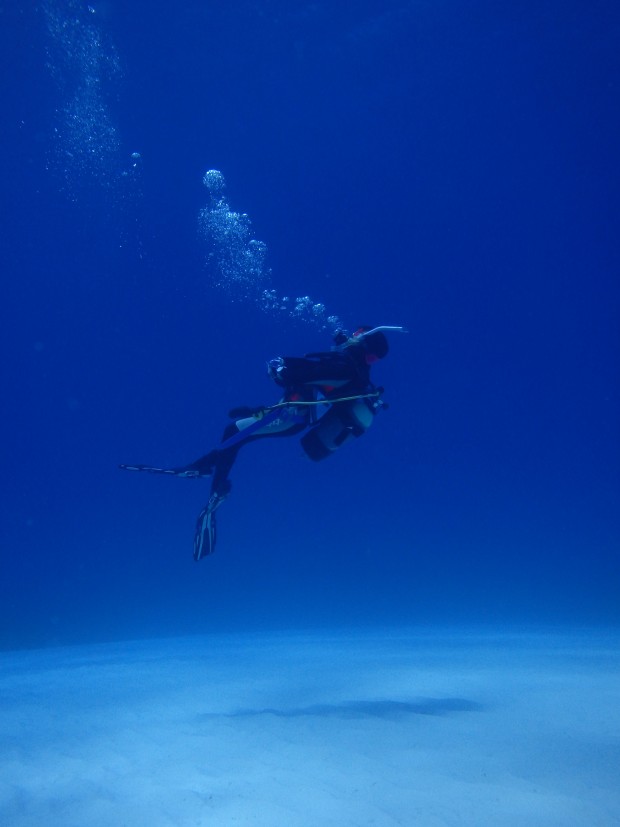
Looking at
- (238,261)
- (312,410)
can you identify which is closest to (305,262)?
(238,261)

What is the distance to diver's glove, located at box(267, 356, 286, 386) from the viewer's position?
4.93 metres

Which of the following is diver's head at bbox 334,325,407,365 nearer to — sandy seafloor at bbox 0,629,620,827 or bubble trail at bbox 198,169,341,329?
sandy seafloor at bbox 0,629,620,827

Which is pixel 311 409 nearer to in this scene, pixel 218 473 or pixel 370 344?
pixel 370 344

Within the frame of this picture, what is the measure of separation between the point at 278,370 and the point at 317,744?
3.29 m

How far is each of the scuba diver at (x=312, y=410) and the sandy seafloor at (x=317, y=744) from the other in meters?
1.95

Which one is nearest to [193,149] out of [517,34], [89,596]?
[517,34]

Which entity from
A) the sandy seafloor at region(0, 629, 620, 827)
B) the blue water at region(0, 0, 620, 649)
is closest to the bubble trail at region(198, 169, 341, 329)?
the blue water at region(0, 0, 620, 649)

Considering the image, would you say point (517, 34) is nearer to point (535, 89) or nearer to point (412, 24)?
point (535, 89)

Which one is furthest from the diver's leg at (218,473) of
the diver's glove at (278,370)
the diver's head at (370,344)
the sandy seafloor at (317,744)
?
the sandy seafloor at (317,744)

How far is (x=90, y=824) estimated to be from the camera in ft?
10.6

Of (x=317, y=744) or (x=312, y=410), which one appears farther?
(x=312, y=410)

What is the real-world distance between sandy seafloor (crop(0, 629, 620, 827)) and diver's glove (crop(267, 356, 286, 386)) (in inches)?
125

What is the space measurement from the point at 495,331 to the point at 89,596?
103 ft

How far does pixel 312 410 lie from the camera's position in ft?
18.2
